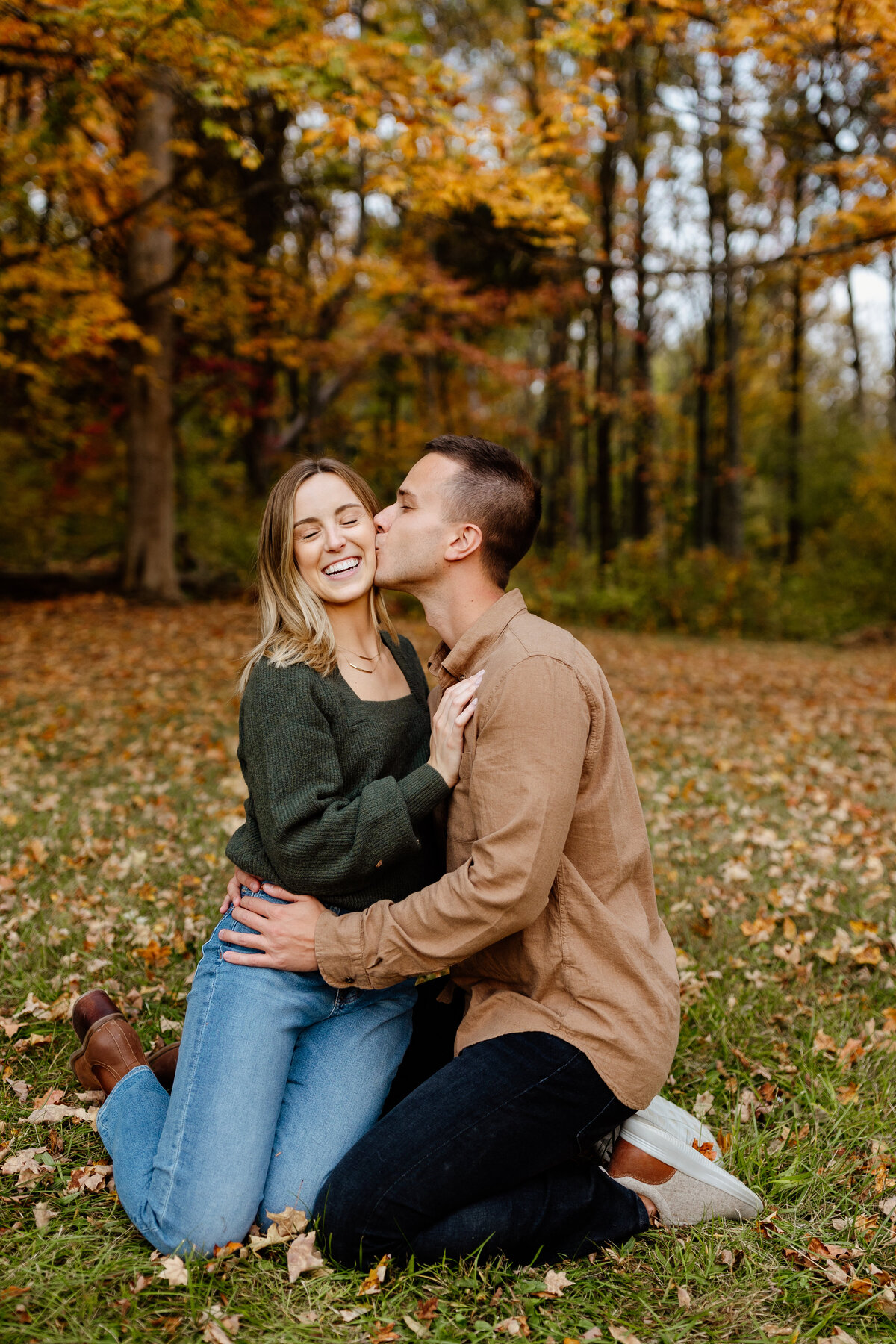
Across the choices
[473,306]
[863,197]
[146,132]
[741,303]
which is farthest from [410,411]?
[863,197]

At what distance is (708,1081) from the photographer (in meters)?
3.19

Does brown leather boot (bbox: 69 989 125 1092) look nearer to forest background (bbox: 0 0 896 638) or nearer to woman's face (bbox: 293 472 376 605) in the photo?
woman's face (bbox: 293 472 376 605)

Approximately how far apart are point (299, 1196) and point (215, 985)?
1.88ft

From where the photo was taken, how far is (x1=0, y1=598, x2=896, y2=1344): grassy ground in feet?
7.40

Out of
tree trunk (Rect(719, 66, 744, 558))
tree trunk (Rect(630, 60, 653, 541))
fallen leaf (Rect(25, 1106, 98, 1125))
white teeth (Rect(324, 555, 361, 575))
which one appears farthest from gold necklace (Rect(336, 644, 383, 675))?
tree trunk (Rect(719, 66, 744, 558))

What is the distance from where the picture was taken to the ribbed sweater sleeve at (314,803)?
8.04 ft

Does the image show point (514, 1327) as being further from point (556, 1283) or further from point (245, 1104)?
point (245, 1104)

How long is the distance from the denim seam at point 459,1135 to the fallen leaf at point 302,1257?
215 millimetres

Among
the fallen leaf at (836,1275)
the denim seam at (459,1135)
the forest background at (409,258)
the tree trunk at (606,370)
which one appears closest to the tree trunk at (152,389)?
the forest background at (409,258)

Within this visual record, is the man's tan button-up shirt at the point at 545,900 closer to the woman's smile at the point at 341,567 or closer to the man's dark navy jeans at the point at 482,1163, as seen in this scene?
the man's dark navy jeans at the point at 482,1163

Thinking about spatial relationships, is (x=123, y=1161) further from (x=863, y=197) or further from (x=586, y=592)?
(x=586, y=592)

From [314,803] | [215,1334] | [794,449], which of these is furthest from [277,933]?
[794,449]

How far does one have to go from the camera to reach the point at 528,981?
244 centimetres

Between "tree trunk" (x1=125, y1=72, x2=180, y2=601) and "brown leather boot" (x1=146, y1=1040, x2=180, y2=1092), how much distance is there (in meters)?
12.0
